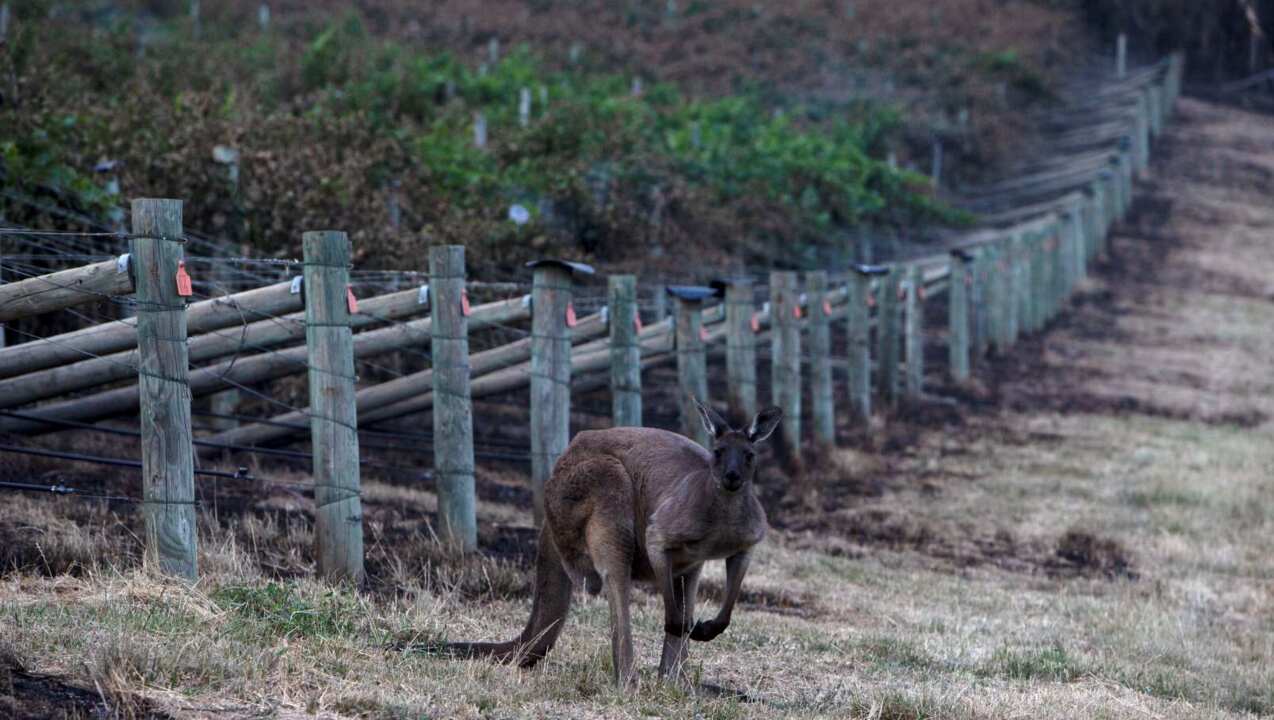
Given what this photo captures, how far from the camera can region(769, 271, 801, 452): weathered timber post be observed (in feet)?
46.5

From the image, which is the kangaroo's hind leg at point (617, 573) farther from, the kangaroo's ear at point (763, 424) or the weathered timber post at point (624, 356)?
the weathered timber post at point (624, 356)

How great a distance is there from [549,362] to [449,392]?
3.21ft

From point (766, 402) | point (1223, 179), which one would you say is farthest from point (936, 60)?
point (766, 402)

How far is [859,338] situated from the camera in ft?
53.5

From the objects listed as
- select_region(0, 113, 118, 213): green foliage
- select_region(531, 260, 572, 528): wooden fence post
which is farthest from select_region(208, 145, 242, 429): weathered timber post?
select_region(531, 260, 572, 528): wooden fence post

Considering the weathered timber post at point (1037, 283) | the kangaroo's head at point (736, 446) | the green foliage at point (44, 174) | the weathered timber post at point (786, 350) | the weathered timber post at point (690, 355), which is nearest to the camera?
the kangaroo's head at point (736, 446)

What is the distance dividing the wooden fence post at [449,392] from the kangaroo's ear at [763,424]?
3169 millimetres

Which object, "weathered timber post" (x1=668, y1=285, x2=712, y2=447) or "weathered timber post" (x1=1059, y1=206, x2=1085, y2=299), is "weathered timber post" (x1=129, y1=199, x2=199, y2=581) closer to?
"weathered timber post" (x1=668, y1=285, x2=712, y2=447)

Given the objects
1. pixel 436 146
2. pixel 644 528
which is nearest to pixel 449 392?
pixel 644 528

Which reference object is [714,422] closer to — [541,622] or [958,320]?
[541,622]

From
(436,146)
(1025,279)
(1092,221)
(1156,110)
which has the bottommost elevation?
(1025,279)

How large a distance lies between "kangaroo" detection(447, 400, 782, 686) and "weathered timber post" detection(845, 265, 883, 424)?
9.49 metres

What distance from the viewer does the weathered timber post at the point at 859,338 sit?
16344 mm

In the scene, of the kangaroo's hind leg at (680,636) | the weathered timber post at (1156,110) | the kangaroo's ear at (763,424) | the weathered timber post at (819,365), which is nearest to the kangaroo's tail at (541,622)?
the kangaroo's hind leg at (680,636)
